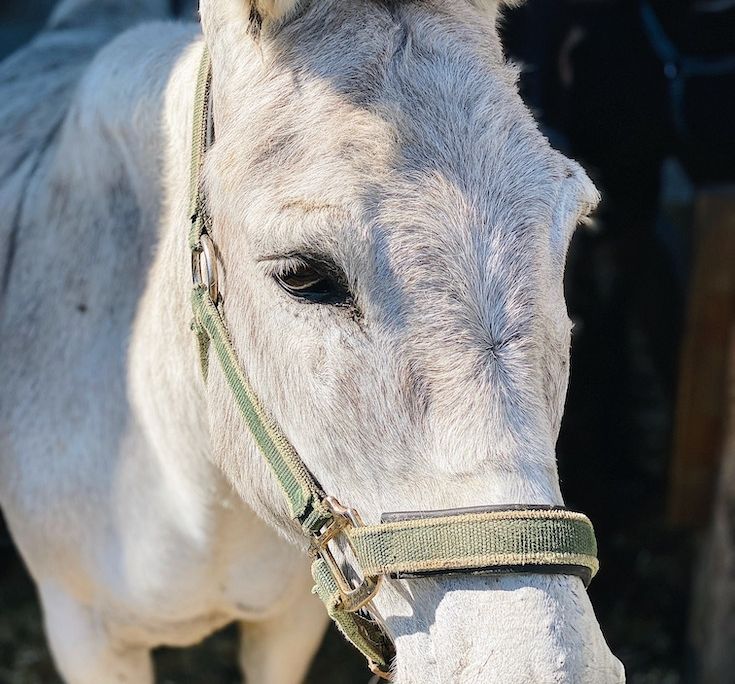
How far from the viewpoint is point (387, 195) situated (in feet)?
4.47

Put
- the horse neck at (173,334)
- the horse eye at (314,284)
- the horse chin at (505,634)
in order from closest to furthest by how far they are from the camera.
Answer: the horse chin at (505,634)
the horse eye at (314,284)
the horse neck at (173,334)

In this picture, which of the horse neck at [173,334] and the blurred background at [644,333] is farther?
the blurred background at [644,333]

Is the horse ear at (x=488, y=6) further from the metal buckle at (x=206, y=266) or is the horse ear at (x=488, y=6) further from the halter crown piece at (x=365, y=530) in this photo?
the metal buckle at (x=206, y=266)

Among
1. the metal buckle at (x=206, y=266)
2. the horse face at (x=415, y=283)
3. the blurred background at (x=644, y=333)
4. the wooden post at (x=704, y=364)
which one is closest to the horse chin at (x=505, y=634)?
the horse face at (x=415, y=283)

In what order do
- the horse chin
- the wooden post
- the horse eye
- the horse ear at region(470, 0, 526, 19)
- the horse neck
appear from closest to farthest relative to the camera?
the horse chin → the horse eye → the horse ear at region(470, 0, 526, 19) → the horse neck → the wooden post

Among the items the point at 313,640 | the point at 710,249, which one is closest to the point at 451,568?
the point at 313,640

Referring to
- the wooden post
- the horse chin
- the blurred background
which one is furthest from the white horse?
the wooden post

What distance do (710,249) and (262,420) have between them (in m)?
2.29

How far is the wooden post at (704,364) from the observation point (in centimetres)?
335

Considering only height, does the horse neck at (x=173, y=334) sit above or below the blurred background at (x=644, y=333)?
above

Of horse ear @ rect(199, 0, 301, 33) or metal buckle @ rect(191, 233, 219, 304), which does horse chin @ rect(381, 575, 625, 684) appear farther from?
horse ear @ rect(199, 0, 301, 33)

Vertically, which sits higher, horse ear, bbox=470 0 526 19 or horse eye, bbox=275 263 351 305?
horse ear, bbox=470 0 526 19

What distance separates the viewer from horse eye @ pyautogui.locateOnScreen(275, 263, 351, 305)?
1.39 m

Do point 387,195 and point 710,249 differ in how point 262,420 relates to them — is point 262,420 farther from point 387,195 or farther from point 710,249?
point 710,249
